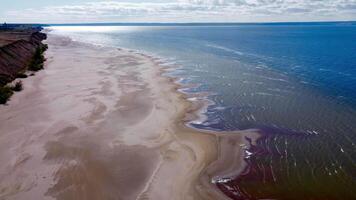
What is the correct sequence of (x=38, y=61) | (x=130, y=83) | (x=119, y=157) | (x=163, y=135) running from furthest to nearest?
(x=38, y=61) < (x=130, y=83) < (x=163, y=135) < (x=119, y=157)

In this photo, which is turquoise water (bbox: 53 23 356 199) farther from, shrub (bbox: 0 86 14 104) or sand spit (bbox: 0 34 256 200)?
shrub (bbox: 0 86 14 104)

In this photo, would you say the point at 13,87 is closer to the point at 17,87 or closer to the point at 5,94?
the point at 17,87

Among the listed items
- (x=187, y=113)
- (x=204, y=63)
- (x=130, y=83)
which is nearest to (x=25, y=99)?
(x=130, y=83)

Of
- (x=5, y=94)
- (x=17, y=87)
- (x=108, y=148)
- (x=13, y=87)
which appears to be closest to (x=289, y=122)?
(x=108, y=148)

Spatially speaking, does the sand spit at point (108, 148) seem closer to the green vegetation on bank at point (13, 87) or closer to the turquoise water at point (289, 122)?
the green vegetation on bank at point (13, 87)

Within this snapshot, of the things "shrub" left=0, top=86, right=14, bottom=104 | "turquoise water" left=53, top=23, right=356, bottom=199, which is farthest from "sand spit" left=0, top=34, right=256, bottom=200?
"turquoise water" left=53, top=23, right=356, bottom=199

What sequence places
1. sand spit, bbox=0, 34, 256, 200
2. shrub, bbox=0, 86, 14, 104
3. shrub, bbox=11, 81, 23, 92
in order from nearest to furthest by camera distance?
sand spit, bbox=0, 34, 256, 200
shrub, bbox=0, 86, 14, 104
shrub, bbox=11, 81, 23, 92

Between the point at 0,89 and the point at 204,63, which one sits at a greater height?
the point at 0,89

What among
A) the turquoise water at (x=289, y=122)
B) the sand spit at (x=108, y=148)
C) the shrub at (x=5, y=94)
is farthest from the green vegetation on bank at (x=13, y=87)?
the turquoise water at (x=289, y=122)

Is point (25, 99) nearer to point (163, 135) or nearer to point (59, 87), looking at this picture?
point (59, 87)
